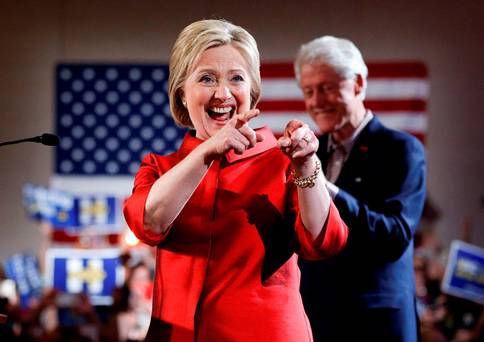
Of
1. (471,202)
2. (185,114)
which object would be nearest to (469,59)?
(471,202)

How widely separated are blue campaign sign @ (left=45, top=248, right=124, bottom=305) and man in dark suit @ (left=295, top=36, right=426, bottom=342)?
5665 mm

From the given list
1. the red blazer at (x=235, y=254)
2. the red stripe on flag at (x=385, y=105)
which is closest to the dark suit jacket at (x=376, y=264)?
the red blazer at (x=235, y=254)

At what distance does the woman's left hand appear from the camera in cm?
139

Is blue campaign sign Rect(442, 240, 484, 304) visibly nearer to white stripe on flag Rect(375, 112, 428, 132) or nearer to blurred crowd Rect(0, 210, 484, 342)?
blurred crowd Rect(0, 210, 484, 342)

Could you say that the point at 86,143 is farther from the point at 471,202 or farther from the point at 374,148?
the point at 374,148

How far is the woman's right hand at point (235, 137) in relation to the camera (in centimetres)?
137

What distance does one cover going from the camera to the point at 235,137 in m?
1.37

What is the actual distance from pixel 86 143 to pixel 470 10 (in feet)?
11.6

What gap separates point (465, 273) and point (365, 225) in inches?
156

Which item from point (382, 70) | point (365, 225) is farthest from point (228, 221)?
point (382, 70)

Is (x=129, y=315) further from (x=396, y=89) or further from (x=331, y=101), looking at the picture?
(x=331, y=101)

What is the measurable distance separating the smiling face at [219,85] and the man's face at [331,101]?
0.93 m

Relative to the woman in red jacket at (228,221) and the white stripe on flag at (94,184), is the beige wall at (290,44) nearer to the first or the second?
the white stripe on flag at (94,184)

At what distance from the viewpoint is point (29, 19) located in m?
8.53
